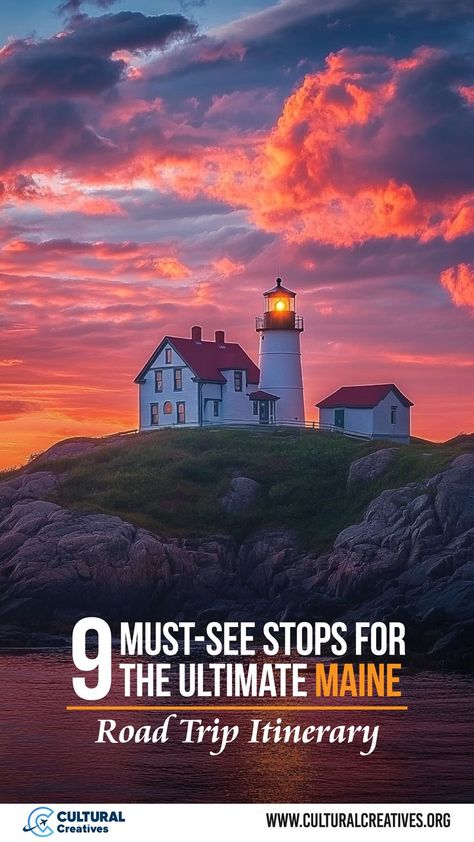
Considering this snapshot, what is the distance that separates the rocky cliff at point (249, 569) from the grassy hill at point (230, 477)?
1977 millimetres

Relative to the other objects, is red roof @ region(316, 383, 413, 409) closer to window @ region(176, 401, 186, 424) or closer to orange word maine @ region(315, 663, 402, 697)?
window @ region(176, 401, 186, 424)

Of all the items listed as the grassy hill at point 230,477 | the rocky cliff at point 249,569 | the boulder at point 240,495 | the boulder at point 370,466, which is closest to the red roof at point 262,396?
the grassy hill at point 230,477

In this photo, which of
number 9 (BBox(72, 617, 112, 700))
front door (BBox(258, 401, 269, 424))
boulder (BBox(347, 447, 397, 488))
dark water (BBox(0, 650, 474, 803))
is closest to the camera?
dark water (BBox(0, 650, 474, 803))

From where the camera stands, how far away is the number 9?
33781 mm

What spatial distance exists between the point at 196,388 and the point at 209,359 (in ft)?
10.3

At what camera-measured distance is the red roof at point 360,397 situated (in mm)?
75000

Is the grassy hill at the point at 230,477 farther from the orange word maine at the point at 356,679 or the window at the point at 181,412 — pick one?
the orange word maine at the point at 356,679

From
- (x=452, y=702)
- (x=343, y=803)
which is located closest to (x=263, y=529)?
(x=452, y=702)
